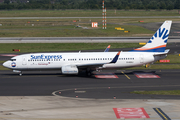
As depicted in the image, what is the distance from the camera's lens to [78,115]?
2628cm

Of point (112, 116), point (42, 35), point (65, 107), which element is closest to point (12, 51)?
point (42, 35)

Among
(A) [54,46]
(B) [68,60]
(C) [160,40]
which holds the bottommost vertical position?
(A) [54,46]

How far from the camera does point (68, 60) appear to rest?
44.8m

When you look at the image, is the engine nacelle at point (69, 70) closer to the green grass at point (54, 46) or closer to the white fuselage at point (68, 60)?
the white fuselage at point (68, 60)

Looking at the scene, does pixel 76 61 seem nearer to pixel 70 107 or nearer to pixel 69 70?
pixel 69 70

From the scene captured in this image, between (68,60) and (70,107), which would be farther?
(68,60)

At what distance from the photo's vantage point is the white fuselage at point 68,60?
4469 cm

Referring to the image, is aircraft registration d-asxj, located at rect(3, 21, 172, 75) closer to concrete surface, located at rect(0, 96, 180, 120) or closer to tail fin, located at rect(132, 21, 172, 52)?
tail fin, located at rect(132, 21, 172, 52)

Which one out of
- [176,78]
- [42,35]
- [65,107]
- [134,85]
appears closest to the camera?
[65,107]

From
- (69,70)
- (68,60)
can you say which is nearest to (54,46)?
(68,60)

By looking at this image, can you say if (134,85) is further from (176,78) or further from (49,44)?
(49,44)

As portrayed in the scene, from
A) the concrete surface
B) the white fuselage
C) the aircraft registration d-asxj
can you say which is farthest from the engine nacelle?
the concrete surface

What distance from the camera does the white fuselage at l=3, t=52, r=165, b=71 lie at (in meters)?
44.7

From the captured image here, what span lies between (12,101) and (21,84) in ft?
30.6
